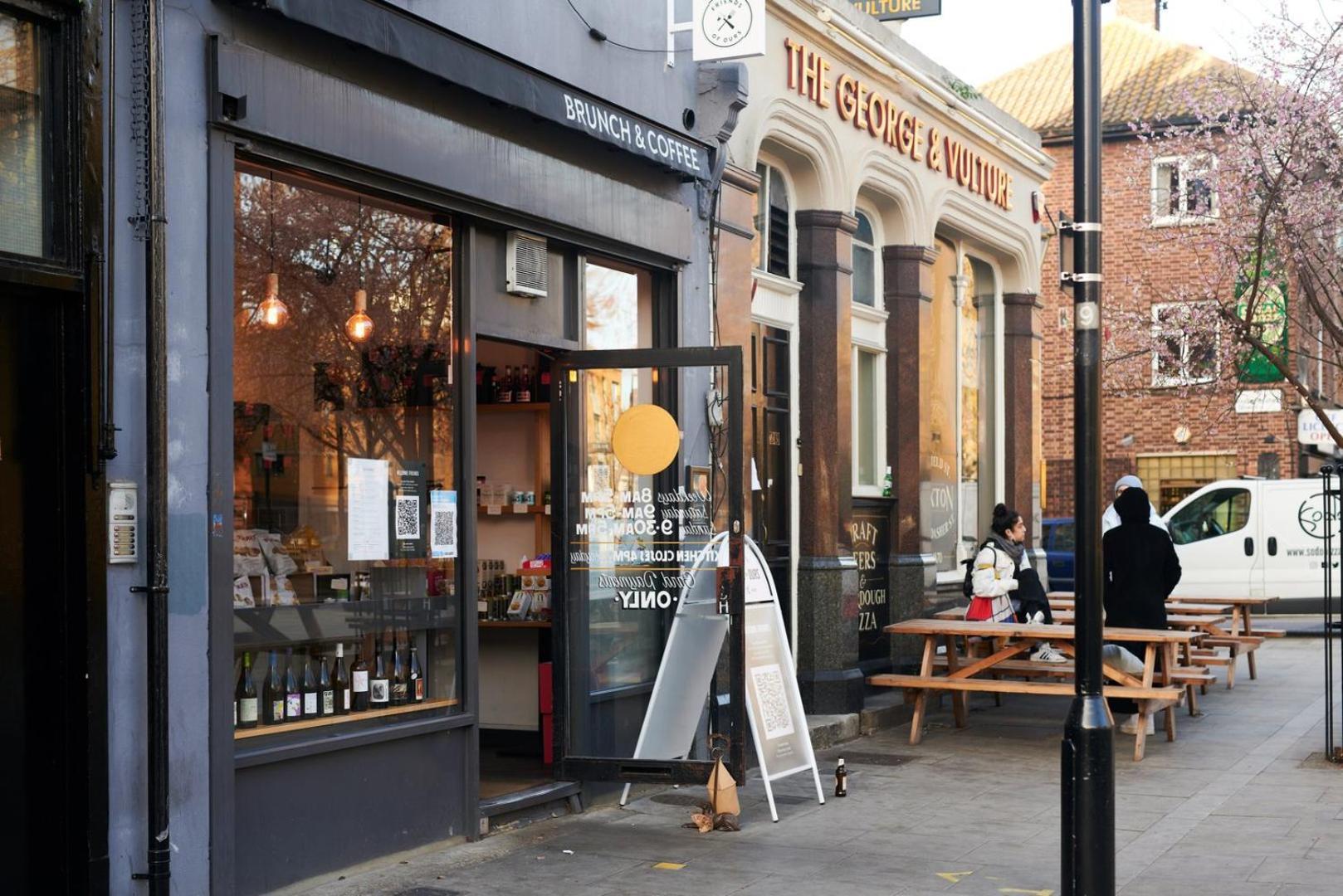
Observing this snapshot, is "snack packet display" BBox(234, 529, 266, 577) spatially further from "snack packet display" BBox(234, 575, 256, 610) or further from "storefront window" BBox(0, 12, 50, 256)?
"storefront window" BBox(0, 12, 50, 256)

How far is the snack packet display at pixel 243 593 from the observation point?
7.10 metres

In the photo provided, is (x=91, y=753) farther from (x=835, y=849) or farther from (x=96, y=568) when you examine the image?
(x=835, y=849)

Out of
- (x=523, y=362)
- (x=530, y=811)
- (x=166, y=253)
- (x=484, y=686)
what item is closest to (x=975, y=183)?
(x=523, y=362)

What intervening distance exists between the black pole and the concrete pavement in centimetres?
104

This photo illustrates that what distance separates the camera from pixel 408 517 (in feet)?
26.9

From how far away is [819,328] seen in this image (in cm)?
1334

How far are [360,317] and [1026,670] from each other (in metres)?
6.71

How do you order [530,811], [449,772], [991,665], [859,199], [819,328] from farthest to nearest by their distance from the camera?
1. [859,199]
2. [819,328]
3. [991,665]
4. [530,811]
5. [449,772]

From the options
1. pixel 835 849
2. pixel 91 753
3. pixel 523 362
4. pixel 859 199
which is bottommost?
pixel 835 849

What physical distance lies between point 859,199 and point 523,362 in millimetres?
4812

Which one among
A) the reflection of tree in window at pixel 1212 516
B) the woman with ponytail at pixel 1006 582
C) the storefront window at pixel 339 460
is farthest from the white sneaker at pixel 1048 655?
the reflection of tree in window at pixel 1212 516

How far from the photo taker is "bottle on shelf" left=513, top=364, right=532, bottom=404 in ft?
36.5

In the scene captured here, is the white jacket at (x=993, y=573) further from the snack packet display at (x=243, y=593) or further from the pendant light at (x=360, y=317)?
the snack packet display at (x=243, y=593)

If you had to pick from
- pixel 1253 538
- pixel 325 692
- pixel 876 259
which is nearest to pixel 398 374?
pixel 325 692
